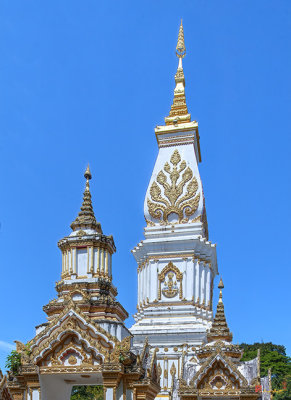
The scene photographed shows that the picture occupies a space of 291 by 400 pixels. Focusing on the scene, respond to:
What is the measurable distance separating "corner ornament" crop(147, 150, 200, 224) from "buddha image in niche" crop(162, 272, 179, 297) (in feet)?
13.4

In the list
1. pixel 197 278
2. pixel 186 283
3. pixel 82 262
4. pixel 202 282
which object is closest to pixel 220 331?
pixel 82 262

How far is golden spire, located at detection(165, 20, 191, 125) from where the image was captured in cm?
→ 4266

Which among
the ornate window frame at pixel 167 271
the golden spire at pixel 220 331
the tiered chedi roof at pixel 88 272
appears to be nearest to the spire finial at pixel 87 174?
the tiered chedi roof at pixel 88 272

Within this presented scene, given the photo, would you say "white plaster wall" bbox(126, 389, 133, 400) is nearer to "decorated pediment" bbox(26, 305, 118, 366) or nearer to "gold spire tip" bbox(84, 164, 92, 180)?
"decorated pediment" bbox(26, 305, 118, 366)

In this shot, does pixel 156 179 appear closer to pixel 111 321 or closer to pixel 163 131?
pixel 163 131

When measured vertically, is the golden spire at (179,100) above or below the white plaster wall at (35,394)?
above

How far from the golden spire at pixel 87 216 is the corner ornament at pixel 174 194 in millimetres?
7718

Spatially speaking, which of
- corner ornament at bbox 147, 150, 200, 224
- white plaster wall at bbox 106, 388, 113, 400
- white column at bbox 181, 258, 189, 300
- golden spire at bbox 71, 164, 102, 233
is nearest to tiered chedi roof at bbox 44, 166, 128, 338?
golden spire at bbox 71, 164, 102, 233

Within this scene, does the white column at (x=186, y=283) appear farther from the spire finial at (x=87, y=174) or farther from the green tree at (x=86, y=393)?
the green tree at (x=86, y=393)

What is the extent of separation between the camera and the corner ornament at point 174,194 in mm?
39562

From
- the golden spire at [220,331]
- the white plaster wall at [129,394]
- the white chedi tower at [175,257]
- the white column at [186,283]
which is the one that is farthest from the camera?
the white column at [186,283]

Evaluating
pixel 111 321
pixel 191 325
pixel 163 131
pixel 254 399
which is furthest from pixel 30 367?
pixel 163 131

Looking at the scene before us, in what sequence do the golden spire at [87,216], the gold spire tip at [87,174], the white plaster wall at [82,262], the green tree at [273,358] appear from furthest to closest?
the green tree at [273,358]
the gold spire tip at [87,174]
the golden spire at [87,216]
the white plaster wall at [82,262]

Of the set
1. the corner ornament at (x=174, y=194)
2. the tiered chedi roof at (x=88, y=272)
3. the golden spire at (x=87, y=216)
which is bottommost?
the tiered chedi roof at (x=88, y=272)
